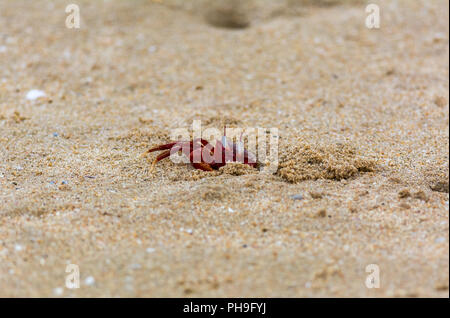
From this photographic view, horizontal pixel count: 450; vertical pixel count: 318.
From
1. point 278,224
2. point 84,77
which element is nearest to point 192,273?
point 278,224

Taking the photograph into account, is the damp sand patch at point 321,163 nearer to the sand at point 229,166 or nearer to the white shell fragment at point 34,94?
the sand at point 229,166

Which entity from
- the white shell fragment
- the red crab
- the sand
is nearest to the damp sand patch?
the sand

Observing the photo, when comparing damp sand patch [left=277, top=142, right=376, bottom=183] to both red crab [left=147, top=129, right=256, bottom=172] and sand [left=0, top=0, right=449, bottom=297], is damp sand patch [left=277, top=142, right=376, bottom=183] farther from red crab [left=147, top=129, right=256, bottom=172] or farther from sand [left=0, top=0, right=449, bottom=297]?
red crab [left=147, top=129, right=256, bottom=172]

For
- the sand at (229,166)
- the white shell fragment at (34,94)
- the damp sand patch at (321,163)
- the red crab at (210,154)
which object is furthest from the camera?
the white shell fragment at (34,94)

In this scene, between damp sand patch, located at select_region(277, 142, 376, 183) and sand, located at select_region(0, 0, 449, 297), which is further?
damp sand patch, located at select_region(277, 142, 376, 183)

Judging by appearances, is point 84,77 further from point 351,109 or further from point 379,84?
point 379,84

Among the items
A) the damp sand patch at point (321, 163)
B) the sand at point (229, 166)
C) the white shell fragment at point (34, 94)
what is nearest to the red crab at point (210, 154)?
the sand at point (229, 166)

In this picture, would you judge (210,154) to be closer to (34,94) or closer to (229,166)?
(229,166)
